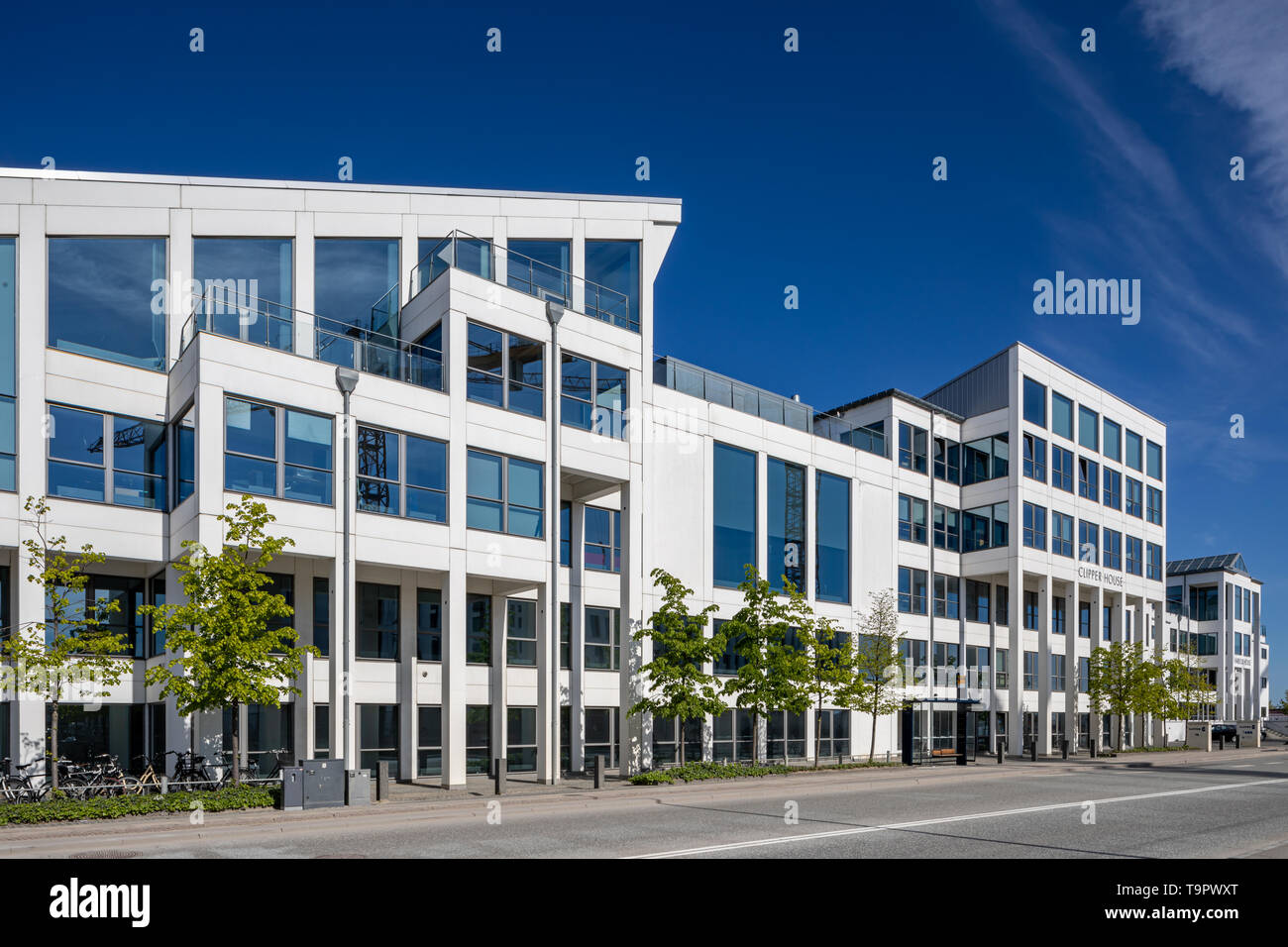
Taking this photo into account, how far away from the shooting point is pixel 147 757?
26469mm

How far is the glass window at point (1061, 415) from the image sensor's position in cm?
5631

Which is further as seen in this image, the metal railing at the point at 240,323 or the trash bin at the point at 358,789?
the metal railing at the point at 240,323

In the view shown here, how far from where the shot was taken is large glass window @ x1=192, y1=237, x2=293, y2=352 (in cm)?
2747

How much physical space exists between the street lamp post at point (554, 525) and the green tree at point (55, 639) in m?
10.9

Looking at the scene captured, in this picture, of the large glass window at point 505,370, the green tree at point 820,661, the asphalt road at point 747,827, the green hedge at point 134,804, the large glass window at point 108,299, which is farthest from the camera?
the green tree at point 820,661

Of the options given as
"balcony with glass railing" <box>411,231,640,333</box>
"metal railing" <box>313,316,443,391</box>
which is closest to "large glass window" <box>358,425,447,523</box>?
"metal railing" <box>313,316,443,391</box>

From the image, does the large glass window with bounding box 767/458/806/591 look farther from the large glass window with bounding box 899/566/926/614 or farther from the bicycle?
the bicycle

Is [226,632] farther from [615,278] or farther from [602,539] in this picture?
[615,278]

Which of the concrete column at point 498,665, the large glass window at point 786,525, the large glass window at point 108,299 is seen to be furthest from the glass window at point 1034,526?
the large glass window at point 108,299

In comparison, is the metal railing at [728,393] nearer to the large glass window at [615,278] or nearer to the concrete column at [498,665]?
the large glass window at [615,278]

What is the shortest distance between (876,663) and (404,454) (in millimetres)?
19998

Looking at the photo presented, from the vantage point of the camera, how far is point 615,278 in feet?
116

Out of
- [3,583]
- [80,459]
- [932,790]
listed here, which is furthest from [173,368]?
[932,790]
